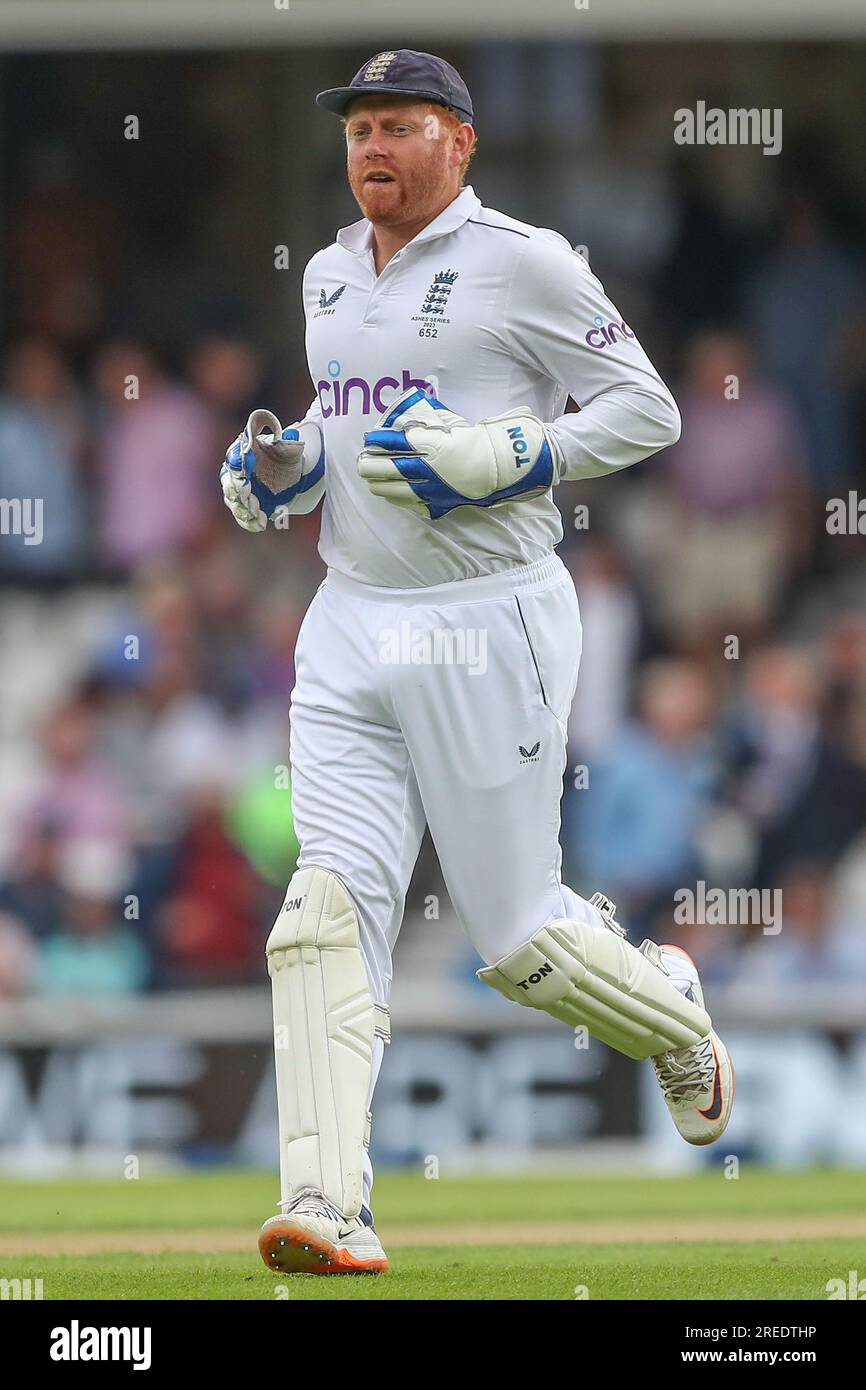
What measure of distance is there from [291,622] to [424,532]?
219 inches

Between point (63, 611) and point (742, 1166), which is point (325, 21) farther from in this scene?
point (742, 1166)

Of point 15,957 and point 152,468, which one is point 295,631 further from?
point 15,957

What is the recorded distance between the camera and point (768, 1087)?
8.76 m

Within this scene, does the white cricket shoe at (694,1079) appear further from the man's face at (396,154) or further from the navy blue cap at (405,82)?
the navy blue cap at (405,82)

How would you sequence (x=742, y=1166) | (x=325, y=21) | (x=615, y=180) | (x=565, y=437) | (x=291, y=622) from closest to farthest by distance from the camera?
(x=565, y=437) < (x=742, y=1166) < (x=291, y=622) < (x=325, y=21) < (x=615, y=180)

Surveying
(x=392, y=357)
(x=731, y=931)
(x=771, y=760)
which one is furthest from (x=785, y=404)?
(x=392, y=357)

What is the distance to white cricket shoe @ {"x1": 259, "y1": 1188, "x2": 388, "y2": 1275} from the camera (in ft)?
14.9

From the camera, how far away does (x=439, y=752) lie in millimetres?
4926

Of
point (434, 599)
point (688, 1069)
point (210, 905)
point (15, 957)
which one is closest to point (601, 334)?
point (434, 599)

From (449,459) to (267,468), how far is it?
0.53 meters

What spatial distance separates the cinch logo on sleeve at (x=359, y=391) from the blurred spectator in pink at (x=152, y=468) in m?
6.23

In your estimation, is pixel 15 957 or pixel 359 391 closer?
pixel 359 391

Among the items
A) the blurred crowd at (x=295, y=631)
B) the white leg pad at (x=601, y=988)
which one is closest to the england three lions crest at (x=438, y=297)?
the white leg pad at (x=601, y=988)

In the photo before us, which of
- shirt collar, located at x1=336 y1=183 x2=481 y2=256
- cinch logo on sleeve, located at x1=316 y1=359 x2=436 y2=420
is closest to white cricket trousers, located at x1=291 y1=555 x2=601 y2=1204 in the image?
cinch logo on sleeve, located at x1=316 y1=359 x2=436 y2=420
